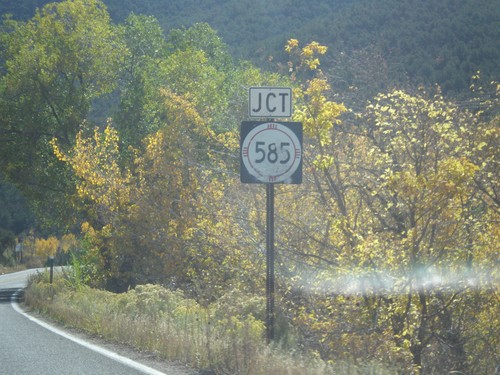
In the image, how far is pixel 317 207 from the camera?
42.0 ft

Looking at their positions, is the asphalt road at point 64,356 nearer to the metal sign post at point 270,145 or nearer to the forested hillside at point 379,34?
the metal sign post at point 270,145

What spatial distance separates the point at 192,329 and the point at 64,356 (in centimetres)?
168

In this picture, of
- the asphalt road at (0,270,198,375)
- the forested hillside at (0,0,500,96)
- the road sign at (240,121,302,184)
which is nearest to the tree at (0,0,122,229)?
the forested hillside at (0,0,500,96)

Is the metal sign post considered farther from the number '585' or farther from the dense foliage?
the dense foliage

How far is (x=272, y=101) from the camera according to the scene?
9.24 meters

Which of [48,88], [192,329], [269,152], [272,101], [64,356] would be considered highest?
[48,88]

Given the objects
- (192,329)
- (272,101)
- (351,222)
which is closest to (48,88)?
(351,222)

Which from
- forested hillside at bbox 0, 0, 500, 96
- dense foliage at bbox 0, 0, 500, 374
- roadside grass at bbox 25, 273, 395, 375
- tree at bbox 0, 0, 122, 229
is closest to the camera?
roadside grass at bbox 25, 273, 395, 375

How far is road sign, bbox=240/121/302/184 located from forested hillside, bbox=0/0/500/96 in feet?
15.1

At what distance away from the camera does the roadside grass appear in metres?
8.04

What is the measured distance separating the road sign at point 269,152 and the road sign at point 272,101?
144 mm

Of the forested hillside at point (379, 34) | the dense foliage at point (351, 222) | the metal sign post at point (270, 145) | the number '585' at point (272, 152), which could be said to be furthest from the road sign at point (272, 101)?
the forested hillside at point (379, 34)

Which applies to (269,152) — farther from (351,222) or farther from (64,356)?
(64,356)

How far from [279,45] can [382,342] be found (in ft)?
135
